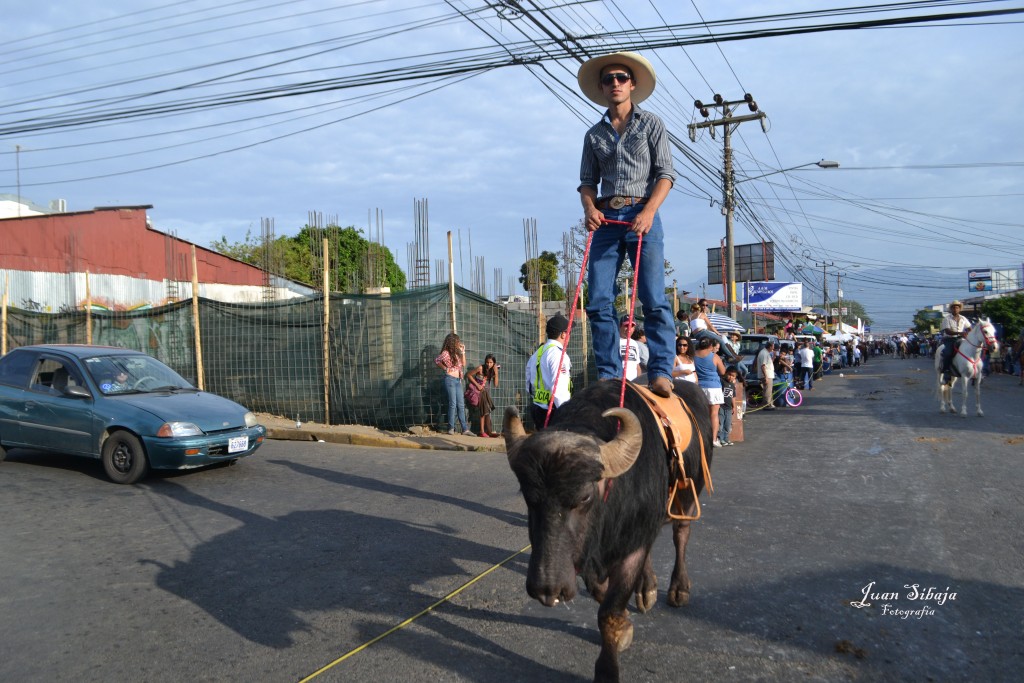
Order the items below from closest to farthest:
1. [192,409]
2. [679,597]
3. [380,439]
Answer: [679,597]
[192,409]
[380,439]

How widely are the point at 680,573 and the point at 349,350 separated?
9.52 meters

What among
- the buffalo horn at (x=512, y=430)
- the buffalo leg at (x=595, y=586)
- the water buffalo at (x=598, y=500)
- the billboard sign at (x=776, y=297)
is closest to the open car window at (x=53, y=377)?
the buffalo horn at (x=512, y=430)

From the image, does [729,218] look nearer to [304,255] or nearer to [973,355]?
[973,355]

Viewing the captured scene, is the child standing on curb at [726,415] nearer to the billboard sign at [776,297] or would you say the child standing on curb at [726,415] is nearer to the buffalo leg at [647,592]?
the buffalo leg at [647,592]

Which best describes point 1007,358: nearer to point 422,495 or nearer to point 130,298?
point 422,495

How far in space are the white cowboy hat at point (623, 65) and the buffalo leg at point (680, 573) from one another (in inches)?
113

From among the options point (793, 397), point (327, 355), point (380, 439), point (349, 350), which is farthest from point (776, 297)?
point (380, 439)

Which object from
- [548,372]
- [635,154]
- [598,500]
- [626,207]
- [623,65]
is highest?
[623,65]

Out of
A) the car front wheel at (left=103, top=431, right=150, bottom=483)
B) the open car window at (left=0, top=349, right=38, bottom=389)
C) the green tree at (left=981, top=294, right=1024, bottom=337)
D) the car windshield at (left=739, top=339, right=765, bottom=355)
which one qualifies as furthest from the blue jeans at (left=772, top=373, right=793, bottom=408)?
the green tree at (left=981, top=294, right=1024, bottom=337)

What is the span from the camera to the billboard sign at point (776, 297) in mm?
54812

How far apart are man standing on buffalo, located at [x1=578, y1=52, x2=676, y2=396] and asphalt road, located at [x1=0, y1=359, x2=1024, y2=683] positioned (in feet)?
5.54

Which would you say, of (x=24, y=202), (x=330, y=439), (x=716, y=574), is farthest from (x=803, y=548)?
(x=24, y=202)

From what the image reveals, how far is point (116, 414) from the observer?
8.53m

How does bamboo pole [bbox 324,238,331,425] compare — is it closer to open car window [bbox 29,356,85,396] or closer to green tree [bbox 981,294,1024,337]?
open car window [bbox 29,356,85,396]
